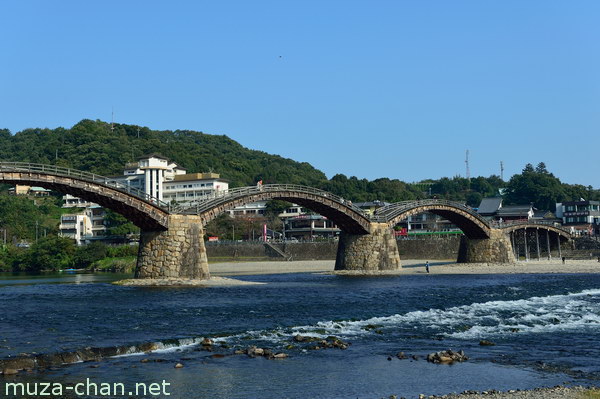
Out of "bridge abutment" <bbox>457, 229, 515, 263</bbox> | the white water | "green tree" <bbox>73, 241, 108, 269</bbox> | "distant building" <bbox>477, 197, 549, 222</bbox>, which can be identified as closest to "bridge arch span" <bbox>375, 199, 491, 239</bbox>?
"bridge abutment" <bbox>457, 229, 515, 263</bbox>

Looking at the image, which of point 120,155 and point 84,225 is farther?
point 120,155

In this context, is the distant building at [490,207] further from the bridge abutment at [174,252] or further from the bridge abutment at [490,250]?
the bridge abutment at [174,252]

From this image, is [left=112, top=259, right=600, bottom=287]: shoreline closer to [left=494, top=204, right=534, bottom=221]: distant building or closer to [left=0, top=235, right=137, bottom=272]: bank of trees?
[left=0, top=235, right=137, bottom=272]: bank of trees

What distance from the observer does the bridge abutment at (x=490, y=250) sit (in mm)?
91750

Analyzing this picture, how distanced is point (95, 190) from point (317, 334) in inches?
1153

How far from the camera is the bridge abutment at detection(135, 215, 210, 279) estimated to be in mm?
55688

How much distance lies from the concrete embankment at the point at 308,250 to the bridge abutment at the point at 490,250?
1233 centimetres

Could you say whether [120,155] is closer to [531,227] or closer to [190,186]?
[190,186]

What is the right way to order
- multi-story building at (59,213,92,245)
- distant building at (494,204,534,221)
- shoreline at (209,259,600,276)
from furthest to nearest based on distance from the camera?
1. distant building at (494,204,534,221)
2. multi-story building at (59,213,92,245)
3. shoreline at (209,259,600,276)

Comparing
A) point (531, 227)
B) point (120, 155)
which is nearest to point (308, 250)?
point (531, 227)

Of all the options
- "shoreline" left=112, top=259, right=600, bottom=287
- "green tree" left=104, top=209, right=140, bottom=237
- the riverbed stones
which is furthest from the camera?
"green tree" left=104, top=209, right=140, bottom=237

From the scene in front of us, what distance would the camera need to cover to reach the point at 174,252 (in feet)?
183

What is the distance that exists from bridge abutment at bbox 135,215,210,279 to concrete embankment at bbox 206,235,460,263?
52.3m

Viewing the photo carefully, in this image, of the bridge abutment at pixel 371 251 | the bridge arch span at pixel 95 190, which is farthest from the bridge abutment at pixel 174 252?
the bridge abutment at pixel 371 251
